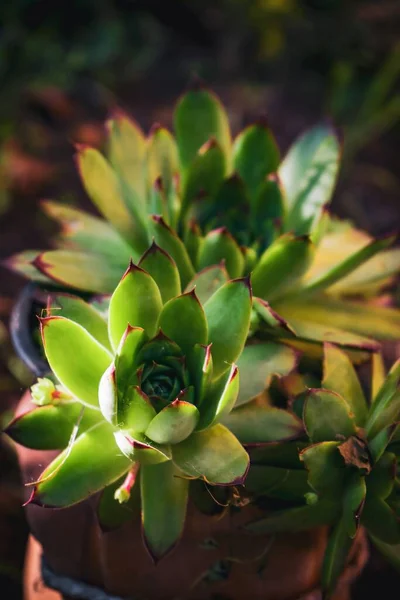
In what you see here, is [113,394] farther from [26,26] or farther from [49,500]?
[26,26]

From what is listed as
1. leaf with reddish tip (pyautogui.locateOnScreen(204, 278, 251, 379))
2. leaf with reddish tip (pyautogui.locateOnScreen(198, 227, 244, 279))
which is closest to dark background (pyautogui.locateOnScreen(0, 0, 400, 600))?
leaf with reddish tip (pyautogui.locateOnScreen(198, 227, 244, 279))

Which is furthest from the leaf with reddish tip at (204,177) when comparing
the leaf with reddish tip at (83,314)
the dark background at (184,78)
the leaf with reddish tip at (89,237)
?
the dark background at (184,78)

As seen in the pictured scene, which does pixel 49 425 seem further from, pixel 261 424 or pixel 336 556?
pixel 336 556

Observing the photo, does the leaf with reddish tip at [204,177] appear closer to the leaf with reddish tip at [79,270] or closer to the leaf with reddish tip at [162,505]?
the leaf with reddish tip at [79,270]

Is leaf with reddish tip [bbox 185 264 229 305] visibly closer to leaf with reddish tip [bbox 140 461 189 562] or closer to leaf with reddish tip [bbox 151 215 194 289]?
leaf with reddish tip [bbox 151 215 194 289]

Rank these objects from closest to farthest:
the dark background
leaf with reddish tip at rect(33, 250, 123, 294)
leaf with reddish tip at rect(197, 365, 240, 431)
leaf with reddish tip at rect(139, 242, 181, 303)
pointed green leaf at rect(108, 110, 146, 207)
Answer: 1. leaf with reddish tip at rect(197, 365, 240, 431)
2. leaf with reddish tip at rect(139, 242, 181, 303)
3. leaf with reddish tip at rect(33, 250, 123, 294)
4. pointed green leaf at rect(108, 110, 146, 207)
5. the dark background

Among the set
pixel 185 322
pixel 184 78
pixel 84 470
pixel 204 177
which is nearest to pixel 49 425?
pixel 84 470

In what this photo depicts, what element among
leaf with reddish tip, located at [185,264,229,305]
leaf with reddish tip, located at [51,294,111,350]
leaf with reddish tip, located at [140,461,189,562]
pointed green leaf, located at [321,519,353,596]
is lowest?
pointed green leaf, located at [321,519,353,596]
